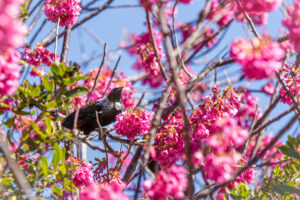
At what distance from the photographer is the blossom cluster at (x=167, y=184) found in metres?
1.45

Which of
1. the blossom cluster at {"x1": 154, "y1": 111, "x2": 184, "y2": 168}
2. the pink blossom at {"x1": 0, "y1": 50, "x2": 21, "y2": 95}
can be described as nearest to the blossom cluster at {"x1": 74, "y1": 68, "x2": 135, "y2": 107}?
the blossom cluster at {"x1": 154, "y1": 111, "x2": 184, "y2": 168}

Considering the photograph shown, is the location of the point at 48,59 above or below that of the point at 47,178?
above

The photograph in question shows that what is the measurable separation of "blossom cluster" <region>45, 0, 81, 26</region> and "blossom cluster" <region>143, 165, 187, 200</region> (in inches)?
75.8

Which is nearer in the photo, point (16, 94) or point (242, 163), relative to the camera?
point (16, 94)

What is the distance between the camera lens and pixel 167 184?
1.46 m

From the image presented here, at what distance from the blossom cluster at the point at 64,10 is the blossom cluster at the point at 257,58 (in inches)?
68.9

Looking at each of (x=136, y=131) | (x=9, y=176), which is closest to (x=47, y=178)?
(x=9, y=176)

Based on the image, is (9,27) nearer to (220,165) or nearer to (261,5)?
(220,165)

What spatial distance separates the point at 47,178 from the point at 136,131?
76cm

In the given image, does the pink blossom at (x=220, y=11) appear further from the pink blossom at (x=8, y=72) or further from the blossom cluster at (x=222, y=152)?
the pink blossom at (x=8, y=72)

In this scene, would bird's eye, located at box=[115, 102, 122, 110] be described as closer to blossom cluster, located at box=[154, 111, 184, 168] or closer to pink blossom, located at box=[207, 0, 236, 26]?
blossom cluster, located at box=[154, 111, 184, 168]

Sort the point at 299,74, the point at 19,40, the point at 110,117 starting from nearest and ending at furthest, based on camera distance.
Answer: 1. the point at 19,40
2. the point at 299,74
3. the point at 110,117

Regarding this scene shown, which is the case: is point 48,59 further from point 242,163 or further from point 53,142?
point 242,163

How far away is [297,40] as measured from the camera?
1.56 metres
